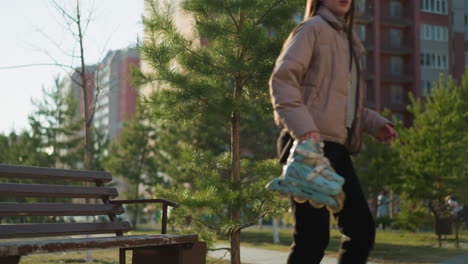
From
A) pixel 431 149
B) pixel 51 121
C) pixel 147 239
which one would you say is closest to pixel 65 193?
pixel 147 239

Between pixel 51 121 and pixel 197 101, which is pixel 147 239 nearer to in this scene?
pixel 197 101

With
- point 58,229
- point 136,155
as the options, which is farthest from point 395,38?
point 58,229

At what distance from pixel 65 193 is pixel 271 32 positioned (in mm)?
3805

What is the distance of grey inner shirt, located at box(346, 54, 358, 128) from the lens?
134 inches

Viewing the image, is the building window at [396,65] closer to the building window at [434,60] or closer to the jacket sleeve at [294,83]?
the building window at [434,60]

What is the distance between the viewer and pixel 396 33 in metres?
55.6

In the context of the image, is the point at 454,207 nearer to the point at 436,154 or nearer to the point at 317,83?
the point at 436,154

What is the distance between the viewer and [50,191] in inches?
208

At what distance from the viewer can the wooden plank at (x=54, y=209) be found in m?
4.86

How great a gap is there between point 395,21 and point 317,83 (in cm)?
5332

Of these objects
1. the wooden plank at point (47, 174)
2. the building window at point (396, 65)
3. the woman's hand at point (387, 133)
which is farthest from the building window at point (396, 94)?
the woman's hand at point (387, 133)

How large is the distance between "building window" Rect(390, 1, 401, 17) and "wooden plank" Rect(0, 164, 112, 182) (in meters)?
51.9

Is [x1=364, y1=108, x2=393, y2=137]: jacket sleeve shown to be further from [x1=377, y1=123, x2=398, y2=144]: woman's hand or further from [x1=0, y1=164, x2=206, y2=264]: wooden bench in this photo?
[x1=0, y1=164, x2=206, y2=264]: wooden bench

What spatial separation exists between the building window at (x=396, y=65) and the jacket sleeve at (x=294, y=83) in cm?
5355
